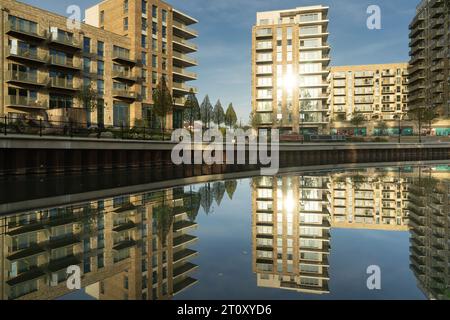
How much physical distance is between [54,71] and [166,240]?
43934 mm

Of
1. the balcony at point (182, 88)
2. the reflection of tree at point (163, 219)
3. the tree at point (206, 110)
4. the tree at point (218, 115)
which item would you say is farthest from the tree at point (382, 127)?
the reflection of tree at point (163, 219)

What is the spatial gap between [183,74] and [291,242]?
5859 centimetres

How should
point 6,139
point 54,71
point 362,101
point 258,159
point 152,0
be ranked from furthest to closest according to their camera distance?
point 362,101 < point 152,0 < point 54,71 < point 258,159 < point 6,139

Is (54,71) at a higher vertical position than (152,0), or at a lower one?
lower

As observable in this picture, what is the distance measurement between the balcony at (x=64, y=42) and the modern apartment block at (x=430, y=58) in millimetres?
79164

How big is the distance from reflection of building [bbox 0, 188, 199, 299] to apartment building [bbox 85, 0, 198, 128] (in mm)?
45479

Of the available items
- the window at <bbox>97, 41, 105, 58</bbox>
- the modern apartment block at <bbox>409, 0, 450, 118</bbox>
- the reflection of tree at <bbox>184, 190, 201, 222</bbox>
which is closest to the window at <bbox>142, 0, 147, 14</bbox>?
the window at <bbox>97, 41, 105, 58</bbox>

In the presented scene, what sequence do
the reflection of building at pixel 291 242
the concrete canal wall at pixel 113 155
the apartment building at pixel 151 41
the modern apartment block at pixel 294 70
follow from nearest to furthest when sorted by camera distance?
the reflection of building at pixel 291 242
the concrete canal wall at pixel 113 155
the apartment building at pixel 151 41
the modern apartment block at pixel 294 70

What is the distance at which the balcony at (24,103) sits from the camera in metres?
38.3

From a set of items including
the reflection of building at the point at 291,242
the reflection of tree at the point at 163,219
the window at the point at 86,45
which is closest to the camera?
the reflection of building at the point at 291,242

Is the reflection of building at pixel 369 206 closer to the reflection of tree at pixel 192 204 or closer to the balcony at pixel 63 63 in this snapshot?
the reflection of tree at pixel 192 204

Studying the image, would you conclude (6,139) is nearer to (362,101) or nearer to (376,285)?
(376,285)

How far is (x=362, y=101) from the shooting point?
118 meters

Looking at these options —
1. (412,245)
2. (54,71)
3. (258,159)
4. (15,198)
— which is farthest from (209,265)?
(54,71)
